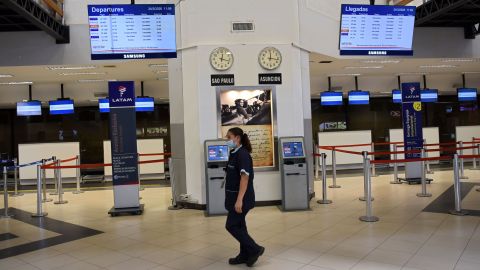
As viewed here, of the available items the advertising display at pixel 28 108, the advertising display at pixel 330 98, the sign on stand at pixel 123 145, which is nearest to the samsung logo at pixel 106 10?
the sign on stand at pixel 123 145

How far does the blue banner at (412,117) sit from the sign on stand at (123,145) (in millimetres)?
6462

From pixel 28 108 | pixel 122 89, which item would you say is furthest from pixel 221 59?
pixel 28 108

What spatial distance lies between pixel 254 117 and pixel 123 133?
96.3 inches

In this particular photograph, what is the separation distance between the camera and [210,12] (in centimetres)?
766

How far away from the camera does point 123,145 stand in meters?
7.47

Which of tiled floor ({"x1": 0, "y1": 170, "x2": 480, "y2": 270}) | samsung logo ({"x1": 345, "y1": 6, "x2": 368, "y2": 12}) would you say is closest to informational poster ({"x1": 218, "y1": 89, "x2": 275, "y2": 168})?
tiled floor ({"x1": 0, "y1": 170, "x2": 480, "y2": 270})

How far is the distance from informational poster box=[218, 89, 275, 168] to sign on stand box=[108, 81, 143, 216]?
1682 millimetres

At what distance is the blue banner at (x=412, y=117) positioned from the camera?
991cm

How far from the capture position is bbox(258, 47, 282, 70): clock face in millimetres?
7754

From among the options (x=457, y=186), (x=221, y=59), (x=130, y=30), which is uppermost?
(x=130, y=30)

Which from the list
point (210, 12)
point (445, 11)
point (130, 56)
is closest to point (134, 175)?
point (130, 56)

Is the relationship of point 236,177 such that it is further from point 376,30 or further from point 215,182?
point 376,30

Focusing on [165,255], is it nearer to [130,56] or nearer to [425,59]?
[130,56]

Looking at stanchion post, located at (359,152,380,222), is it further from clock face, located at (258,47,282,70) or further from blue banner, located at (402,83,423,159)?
blue banner, located at (402,83,423,159)
